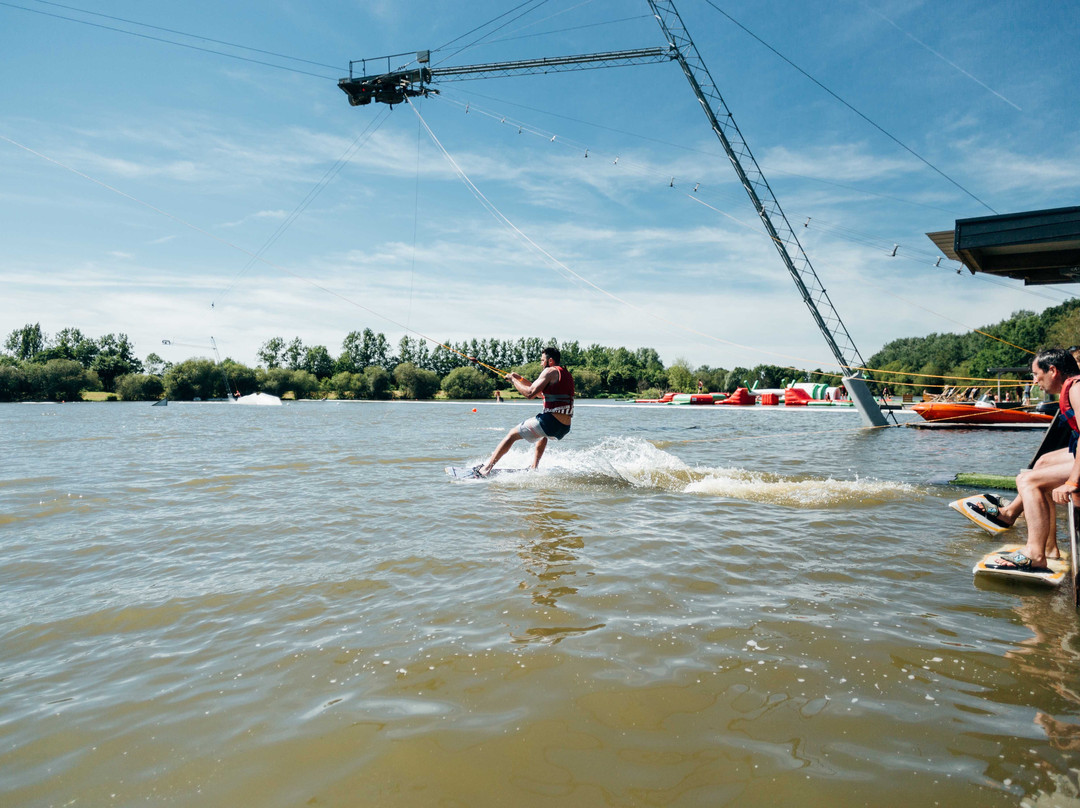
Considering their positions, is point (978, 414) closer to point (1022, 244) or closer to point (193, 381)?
point (1022, 244)

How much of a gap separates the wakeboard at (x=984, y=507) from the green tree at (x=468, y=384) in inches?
5025

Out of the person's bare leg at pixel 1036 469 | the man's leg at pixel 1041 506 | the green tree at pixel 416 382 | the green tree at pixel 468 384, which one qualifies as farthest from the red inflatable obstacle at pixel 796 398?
the green tree at pixel 416 382

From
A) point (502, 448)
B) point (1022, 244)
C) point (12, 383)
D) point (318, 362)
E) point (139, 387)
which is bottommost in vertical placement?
point (502, 448)

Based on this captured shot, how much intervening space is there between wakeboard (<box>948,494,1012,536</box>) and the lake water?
28 cm

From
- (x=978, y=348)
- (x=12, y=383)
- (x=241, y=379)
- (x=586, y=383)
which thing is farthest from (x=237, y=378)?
(x=978, y=348)

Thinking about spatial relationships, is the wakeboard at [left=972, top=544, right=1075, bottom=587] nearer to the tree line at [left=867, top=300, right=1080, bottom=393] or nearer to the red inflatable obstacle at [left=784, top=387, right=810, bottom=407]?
the red inflatable obstacle at [left=784, top=387, right=810, bottom=407]

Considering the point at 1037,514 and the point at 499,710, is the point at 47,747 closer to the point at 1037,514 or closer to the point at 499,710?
the point at 499,710

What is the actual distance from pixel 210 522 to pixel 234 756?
5838 mm

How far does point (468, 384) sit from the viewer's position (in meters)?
133

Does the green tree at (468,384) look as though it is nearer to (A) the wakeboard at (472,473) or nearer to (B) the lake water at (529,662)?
(A) the wakeboard at (472,473)

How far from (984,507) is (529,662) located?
6.39 m

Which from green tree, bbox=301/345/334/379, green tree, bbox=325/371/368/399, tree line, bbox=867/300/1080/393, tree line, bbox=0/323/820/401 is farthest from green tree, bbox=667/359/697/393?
green tree, bbox=301/345/334/379

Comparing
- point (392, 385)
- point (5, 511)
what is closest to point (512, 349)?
point (392, 385)

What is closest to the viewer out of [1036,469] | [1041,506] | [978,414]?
[1041,506]
